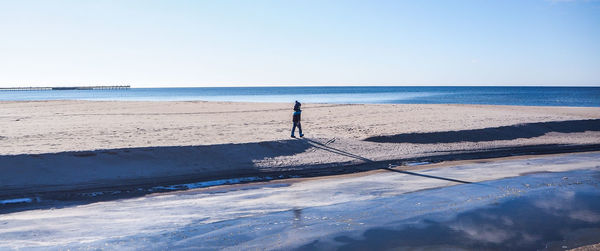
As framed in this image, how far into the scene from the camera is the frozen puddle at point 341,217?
667cm

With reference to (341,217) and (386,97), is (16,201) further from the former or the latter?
(386,97)

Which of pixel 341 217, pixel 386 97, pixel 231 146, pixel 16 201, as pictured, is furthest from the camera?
pixel 386 97

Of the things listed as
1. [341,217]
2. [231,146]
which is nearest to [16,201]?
[231,146]

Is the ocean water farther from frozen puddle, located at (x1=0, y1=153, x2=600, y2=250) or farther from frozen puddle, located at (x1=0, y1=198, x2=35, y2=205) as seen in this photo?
frozen puddle, located at (x1=0, y1=198, x2=35, y2=205)

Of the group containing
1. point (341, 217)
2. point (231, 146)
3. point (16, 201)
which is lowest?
point (16, 201)

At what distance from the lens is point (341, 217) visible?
7914 millimetres

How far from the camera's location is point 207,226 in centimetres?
748

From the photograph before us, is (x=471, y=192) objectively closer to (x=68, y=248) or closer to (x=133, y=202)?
(x=133, y=202)

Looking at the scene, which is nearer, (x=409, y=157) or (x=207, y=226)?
(x=207, y=226)

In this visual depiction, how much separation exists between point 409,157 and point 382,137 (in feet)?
8.08

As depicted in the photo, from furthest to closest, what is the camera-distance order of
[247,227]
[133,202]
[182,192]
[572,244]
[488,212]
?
1. [182,192]
2. [133,202]
3. [488,212]
4. [247,227]
5. [572,244]

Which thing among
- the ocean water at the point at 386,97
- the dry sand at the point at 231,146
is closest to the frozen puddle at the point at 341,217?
the dry sand at the point at 231,146

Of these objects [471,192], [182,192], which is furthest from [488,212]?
[182,192]

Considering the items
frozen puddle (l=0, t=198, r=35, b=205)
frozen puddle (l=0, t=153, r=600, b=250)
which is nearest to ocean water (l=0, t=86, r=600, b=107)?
frozen puddle (l=0, t=153, r=600, b=250)
